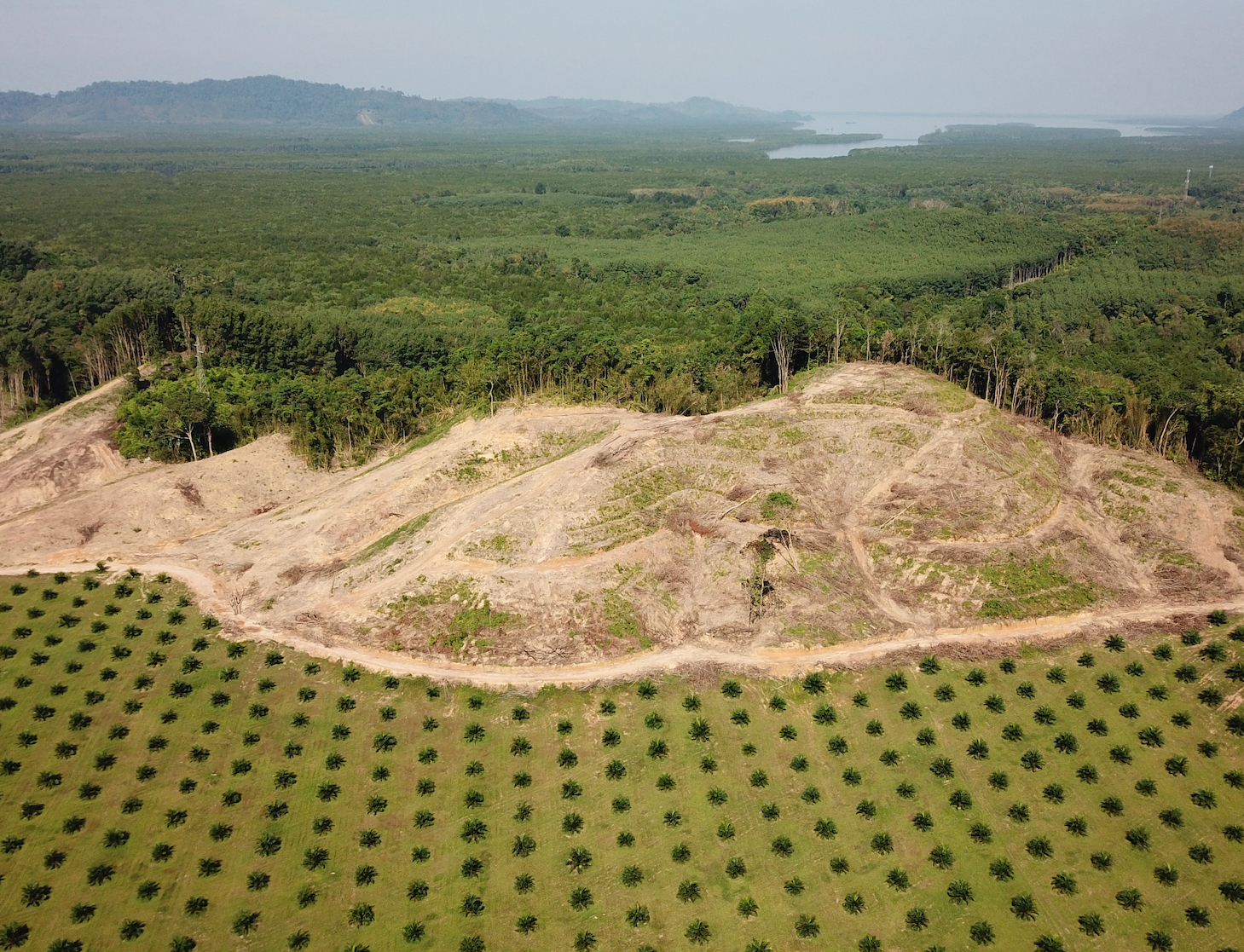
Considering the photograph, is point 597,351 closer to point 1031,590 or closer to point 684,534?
point 684,534

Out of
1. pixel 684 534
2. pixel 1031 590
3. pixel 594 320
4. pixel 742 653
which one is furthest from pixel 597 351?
pixel 1031 590

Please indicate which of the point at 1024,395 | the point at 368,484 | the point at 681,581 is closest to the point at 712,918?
the point at 681,581

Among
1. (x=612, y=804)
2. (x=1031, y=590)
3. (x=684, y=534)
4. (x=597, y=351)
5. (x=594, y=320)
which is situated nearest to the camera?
(x=612, y=804)

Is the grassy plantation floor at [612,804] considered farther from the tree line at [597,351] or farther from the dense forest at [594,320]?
the dense forest at [594,320]

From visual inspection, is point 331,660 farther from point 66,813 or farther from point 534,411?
point 534,411

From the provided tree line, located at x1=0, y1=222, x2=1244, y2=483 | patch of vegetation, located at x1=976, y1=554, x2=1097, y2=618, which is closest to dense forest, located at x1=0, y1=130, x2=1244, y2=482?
tree line, located at x1=0, y1=222, x2=1244, y2=483

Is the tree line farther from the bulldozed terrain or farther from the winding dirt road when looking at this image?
the winding dirt road
